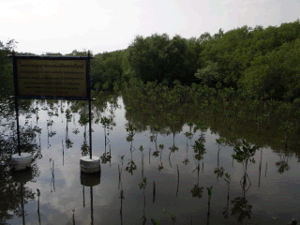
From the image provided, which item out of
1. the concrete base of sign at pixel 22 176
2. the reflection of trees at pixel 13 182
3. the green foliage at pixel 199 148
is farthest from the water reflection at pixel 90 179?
the green foliage at pixel 199 148

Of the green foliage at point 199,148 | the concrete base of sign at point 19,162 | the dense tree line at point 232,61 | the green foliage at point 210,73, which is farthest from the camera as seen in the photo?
the green foliage at point 210,73

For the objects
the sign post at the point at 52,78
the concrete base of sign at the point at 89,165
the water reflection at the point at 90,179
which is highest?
the sign post at the point at 52,78

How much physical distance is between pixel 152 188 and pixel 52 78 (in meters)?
6.26

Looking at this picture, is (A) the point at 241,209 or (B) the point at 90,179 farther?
(B) the point at 90,179

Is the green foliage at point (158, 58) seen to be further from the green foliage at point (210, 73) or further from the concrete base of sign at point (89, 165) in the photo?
the concrete base of sign at point (89, 165)

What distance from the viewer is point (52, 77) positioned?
1013 centimetres

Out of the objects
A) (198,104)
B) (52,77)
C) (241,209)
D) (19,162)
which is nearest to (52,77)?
(52,77)

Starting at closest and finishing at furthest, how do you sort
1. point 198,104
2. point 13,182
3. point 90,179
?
point 13,182
point 90,179
point 198,104

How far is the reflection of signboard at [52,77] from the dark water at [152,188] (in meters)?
3.58

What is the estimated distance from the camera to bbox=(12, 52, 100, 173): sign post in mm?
9961

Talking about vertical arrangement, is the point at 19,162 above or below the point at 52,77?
below

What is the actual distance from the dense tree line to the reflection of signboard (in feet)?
83.2

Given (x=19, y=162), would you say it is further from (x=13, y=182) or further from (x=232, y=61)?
(x=232, y=61)

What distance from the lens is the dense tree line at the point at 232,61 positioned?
101 feet
